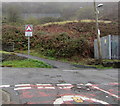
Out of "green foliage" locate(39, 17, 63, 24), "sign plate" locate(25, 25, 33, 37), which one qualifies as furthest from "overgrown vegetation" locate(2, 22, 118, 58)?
"green foliage" locate(39, 17, 63, 24)

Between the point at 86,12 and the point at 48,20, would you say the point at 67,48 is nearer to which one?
the point at 86,12

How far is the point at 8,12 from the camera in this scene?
18.3 meters

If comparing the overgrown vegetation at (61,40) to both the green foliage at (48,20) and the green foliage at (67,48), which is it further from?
the green foliage at (48,20)

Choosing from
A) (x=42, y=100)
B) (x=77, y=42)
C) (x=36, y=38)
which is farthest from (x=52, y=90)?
(x=36, y=38)

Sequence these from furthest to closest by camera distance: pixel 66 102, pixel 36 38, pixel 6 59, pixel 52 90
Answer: pixel 36 38 < pixel 6 59 < pixel 52 90 < pixel 66 102

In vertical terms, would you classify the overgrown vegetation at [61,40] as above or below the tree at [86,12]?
below

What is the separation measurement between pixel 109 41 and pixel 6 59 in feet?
28.9

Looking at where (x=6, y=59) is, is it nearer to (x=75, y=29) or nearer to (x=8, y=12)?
(x=8, y=12)

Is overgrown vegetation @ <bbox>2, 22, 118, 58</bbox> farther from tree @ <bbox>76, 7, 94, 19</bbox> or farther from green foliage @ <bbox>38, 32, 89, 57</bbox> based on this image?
tree @ <bbox>76, 7, 94, 19</bbox>

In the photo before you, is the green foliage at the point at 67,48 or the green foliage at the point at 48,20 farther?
the green foliage at the point at 48,20

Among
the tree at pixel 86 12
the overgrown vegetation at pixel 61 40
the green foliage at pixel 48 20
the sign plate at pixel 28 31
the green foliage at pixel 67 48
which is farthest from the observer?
the green foliage at pixel 48 20

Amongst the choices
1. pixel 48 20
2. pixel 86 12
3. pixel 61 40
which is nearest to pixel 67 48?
pixel 61 40

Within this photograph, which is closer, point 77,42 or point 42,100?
point 42,100

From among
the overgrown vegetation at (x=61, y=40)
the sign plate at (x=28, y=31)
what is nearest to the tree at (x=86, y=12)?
the overgrown vegetation at (x=61, y=40)
